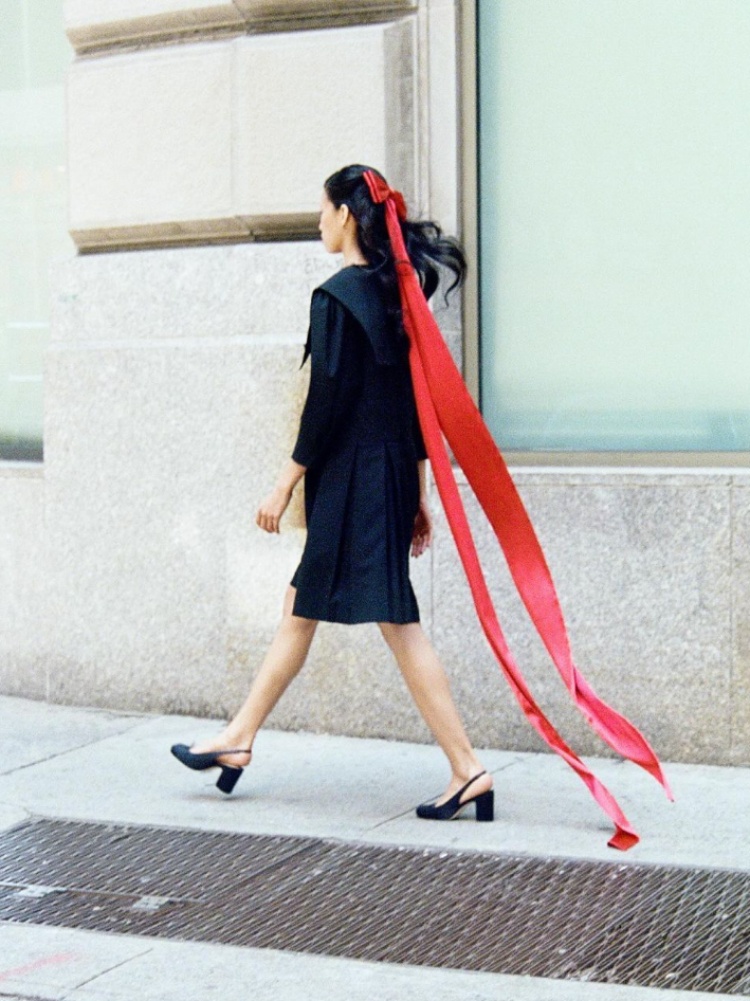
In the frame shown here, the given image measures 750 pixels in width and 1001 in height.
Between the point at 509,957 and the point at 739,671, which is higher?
the point at 739,671

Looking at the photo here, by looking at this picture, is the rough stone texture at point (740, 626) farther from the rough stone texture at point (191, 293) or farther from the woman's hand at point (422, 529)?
the rough stone texture at point (191, 293)

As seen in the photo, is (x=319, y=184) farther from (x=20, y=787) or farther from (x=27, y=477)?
(x=20, y=787)

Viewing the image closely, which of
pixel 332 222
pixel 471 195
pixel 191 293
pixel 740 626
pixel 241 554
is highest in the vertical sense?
pixel 471 195

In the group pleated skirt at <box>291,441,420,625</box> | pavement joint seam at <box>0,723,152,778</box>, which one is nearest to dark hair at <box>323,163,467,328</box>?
pleated skirt at <box>291,441,420,625</box>

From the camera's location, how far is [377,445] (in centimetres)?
504

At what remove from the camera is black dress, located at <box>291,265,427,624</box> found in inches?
194

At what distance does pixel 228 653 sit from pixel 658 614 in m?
1.71

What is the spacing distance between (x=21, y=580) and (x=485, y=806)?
274 cm

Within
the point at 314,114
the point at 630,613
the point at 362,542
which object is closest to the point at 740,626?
the point at 630,613

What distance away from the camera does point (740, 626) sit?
18.4 ft

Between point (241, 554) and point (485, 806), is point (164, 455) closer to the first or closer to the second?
point (241, 554)

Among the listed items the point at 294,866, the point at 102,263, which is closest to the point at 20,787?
the point at 294,866

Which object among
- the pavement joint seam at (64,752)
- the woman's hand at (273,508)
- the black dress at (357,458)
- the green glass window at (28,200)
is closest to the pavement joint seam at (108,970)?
the black dress at (357,458)

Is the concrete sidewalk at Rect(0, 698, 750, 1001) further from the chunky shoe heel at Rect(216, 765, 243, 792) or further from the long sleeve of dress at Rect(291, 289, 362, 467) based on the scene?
the long sleeve of dress at Rect(291, 289, 362, 467)
